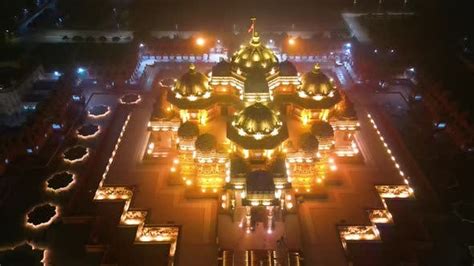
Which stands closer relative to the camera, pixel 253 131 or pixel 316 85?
pixel 253 131

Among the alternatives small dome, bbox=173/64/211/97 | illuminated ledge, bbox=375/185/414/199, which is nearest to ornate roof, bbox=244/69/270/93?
small dome, bbox=173/64/211/97

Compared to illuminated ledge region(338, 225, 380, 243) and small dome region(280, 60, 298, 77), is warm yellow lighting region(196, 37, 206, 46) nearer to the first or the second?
small dome region(280, 60, 298, 77)

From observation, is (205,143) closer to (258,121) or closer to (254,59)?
(258,121)

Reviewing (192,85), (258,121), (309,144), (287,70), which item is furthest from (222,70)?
(309,144)

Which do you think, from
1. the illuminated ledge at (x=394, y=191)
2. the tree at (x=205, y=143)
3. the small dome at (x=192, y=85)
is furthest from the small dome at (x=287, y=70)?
the illuminated ledge at (x=394, y=191)

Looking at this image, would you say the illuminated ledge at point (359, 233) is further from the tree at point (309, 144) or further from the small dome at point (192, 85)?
the small dome at point (192, 85)

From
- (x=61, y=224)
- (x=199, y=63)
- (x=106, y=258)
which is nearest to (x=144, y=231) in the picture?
(x=106, y=258)
